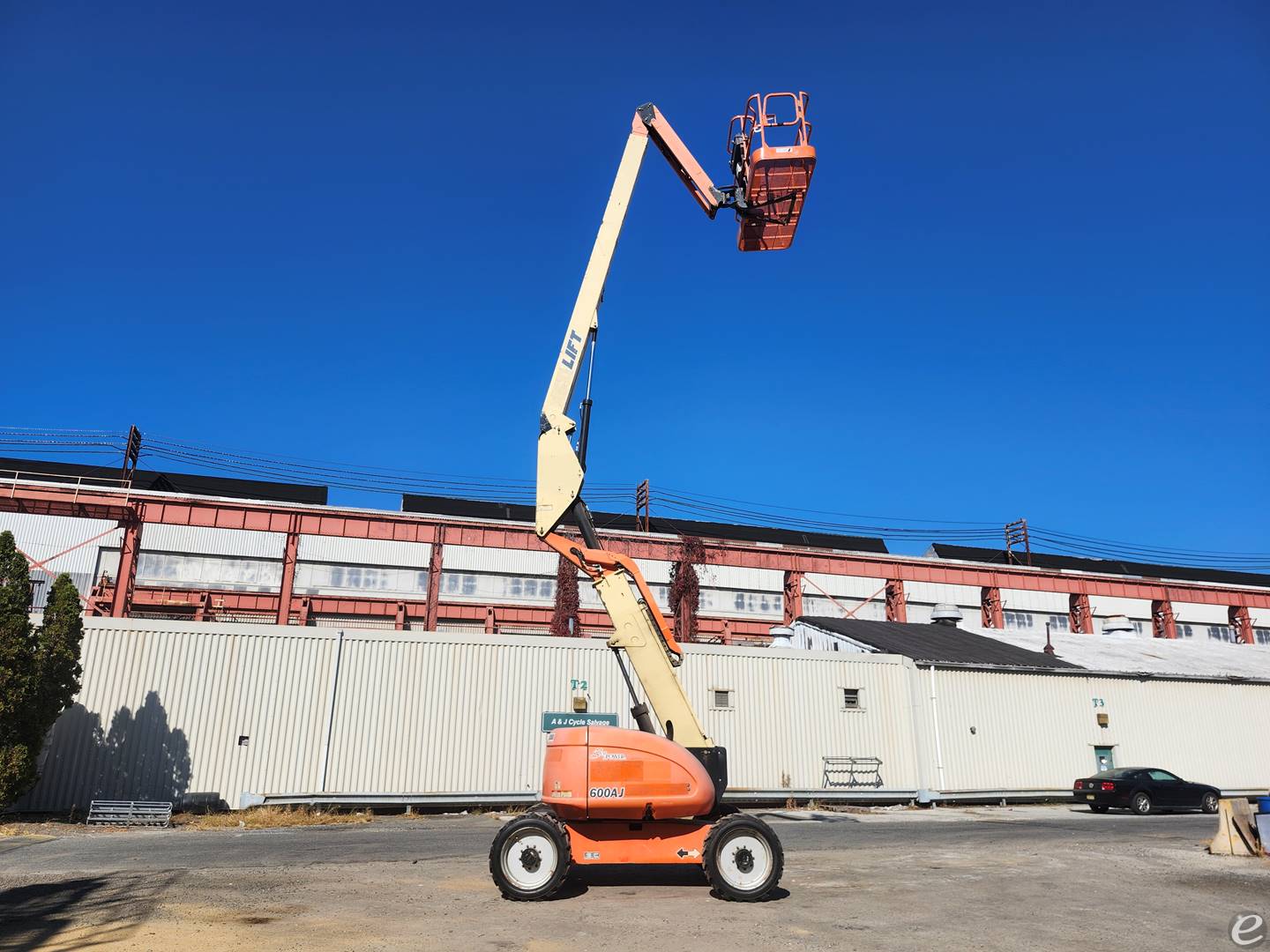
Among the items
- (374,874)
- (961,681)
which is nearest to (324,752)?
(374,874)

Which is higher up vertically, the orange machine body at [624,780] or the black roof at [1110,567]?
the black roof at [1110,567]

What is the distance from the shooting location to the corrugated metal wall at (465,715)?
63.4 feet

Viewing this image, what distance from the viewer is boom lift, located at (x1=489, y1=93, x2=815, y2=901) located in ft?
32.2

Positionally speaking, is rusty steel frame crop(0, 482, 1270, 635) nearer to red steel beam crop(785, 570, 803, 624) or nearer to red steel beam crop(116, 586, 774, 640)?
red steel beam crop(116, 586, 774, 640)

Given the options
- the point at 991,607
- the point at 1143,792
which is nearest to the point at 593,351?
the point at 1143,792

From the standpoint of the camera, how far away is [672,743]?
10258 millimetres

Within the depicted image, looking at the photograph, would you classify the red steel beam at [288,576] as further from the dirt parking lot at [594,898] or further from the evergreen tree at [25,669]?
the dirt parking lot at [594,898]

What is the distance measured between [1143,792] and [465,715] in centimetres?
1907

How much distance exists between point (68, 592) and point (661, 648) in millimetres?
13647

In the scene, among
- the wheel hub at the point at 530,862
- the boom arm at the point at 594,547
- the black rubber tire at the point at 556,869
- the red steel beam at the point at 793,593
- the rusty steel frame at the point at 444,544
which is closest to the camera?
the black rubber tire at the point at 556,869

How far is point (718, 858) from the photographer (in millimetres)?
9852

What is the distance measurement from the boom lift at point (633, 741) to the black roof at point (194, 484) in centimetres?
4241

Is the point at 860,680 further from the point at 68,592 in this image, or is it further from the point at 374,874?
the point at 68,592

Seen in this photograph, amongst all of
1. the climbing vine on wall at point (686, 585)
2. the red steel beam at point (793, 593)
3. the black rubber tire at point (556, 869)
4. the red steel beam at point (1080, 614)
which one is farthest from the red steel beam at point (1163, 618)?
→ the black rubber tire at point (556, 869)
